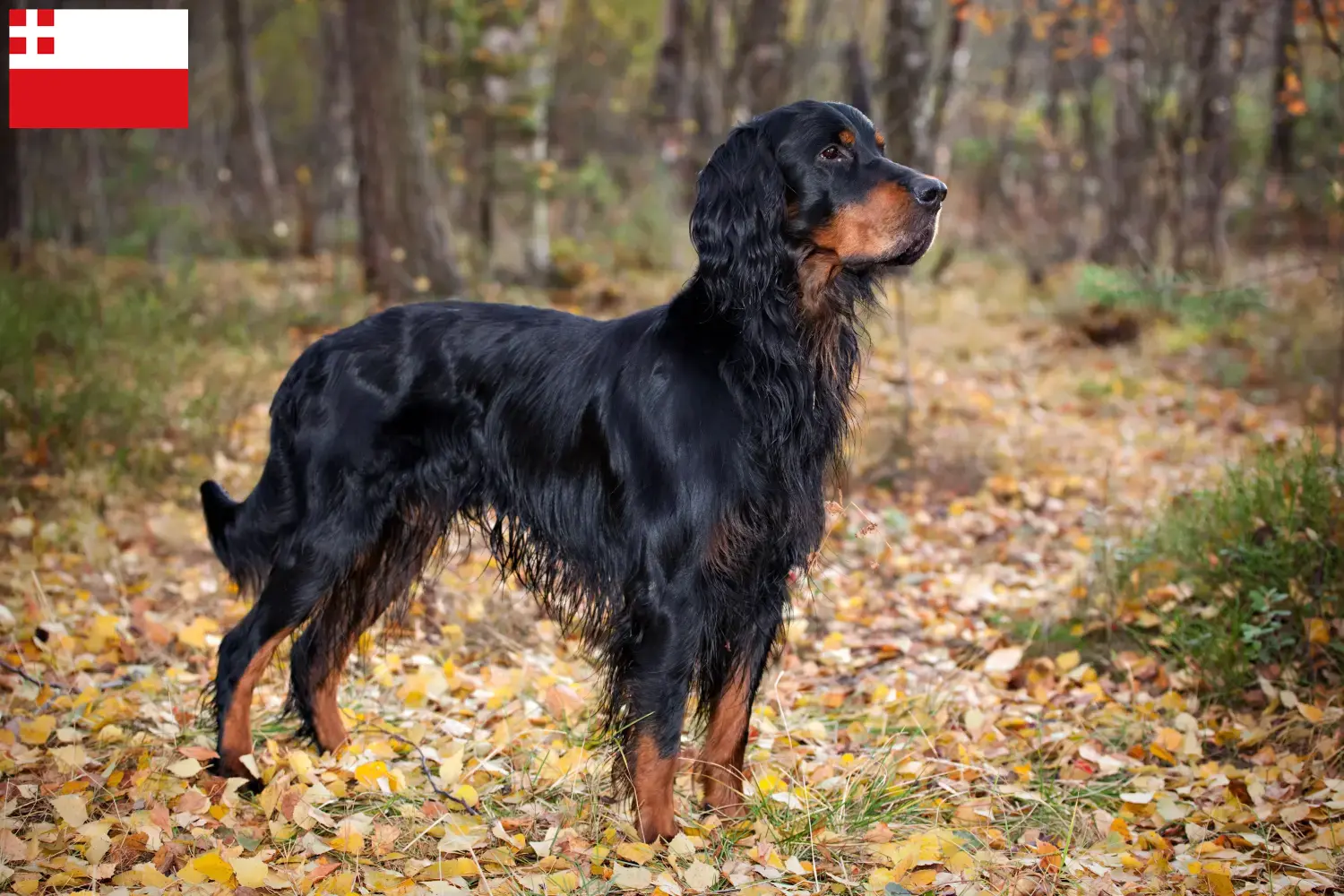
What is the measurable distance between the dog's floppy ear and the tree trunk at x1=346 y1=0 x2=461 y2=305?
5925mm

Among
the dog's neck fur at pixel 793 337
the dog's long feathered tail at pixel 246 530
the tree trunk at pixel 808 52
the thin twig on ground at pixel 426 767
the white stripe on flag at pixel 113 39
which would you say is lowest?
the thin twig on ground at pixel 426 767

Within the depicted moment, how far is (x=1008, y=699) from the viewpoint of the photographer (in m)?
4.05

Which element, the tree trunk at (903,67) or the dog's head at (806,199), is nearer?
the dog's head at (806,199)

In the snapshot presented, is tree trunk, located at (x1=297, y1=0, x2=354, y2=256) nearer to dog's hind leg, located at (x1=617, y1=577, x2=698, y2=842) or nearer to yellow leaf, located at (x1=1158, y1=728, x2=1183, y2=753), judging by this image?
dog's hind leg, located at (x1=617, y1=577, x2=698, y2=842)

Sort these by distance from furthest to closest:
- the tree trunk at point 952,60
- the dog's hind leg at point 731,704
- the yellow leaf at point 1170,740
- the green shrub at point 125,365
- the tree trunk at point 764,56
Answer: the tree trunk at point 764,56, the tree trunk at point 952,60, the green shrub at point 125,365, the yellow leaf at point 1170,740, the dog's hind leg at point 731,704

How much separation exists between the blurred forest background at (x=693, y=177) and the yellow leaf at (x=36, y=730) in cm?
258

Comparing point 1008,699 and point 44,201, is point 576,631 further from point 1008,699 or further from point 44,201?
point 44,201

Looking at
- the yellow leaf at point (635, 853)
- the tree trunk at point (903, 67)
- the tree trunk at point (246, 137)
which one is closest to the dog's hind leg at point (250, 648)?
the yellow leaf at point (635, 853)

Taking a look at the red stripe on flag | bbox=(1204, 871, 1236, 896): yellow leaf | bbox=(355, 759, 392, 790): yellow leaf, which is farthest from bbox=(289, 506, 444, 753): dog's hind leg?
the red stripe on flag

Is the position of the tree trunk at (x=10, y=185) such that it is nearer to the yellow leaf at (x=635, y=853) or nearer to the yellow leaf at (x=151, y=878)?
the yellow leaf at (x=151, y=878)

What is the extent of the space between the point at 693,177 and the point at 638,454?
8.77 m

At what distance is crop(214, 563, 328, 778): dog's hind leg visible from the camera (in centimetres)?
329

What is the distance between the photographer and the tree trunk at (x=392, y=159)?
863 centimetres

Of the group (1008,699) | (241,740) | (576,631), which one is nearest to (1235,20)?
(1008,699)
